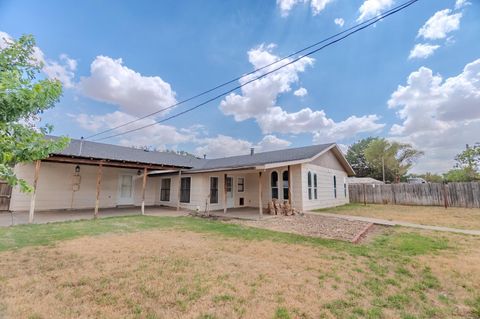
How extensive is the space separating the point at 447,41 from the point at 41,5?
1313 cm

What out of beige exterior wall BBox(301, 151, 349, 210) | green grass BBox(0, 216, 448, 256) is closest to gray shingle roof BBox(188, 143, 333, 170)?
beige exterior wall BBox(301, 151, 349, 210)

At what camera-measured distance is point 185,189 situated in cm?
1334

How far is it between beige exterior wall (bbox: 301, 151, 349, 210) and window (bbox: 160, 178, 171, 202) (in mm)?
8675

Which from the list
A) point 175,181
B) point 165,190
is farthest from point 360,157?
point 165,190

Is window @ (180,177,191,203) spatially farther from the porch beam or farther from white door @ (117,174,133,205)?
white door @ (117,174,133,205)

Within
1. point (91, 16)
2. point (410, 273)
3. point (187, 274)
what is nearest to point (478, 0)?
point (410, 273)

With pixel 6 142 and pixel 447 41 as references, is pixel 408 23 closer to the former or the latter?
pixel 447 41

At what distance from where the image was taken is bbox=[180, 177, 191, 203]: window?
1314cm

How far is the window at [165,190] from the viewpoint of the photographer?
47.5ft

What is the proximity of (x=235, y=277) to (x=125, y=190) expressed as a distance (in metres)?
12.7

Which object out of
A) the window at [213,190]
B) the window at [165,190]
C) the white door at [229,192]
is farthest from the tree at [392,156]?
the window at [165,190]

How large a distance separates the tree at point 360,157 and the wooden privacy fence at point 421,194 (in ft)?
70.0

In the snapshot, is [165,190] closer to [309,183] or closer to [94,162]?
[94,162]

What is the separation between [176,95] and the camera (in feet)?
44.3
